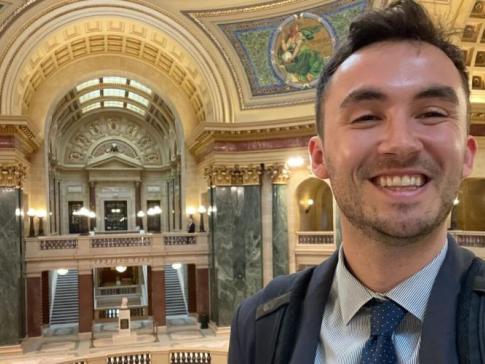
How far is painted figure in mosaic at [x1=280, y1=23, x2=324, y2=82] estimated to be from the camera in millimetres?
18078

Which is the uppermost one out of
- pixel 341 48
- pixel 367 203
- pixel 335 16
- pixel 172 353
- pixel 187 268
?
pixel 335 16

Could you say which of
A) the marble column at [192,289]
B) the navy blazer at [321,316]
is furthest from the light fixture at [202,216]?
the navy blazer at [321,316]

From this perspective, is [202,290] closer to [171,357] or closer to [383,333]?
[171,357]

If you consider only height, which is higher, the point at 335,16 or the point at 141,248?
the point at 335,16

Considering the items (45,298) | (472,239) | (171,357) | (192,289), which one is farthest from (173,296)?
(472,239)

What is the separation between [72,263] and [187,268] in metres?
5.83

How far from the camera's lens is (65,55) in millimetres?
20922

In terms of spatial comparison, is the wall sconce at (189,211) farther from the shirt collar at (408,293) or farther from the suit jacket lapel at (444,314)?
the suit jacket lapel at (444,314)

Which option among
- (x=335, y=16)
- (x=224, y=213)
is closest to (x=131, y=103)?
(x=224, y=213)

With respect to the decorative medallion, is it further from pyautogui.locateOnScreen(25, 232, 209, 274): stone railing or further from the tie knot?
the tie knot

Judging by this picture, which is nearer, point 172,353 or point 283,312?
point 283,312

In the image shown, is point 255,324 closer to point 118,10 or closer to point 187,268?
point 118,10

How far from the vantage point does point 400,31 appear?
1.48 meters

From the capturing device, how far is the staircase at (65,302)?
21250 millimetres
